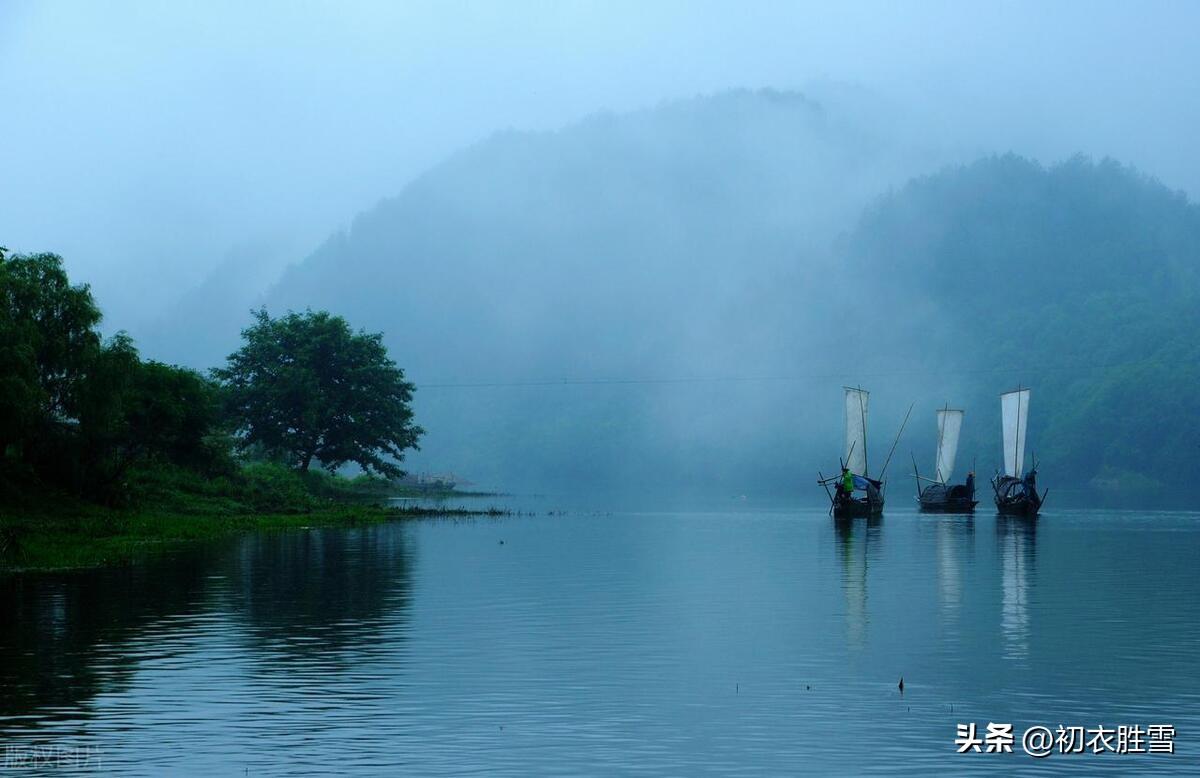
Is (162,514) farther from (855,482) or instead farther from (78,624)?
(855,482)

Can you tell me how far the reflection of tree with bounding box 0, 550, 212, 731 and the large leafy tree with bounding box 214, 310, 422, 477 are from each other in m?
65.8

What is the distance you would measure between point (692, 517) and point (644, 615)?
72.5m

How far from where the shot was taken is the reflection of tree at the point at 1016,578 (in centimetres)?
3331

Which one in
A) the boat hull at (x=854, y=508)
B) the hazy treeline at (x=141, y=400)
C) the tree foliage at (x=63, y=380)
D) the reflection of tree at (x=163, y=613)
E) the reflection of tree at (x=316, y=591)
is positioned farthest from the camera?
the boat hull at (x=854, y=508)

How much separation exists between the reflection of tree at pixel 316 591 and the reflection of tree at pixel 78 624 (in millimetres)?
1951

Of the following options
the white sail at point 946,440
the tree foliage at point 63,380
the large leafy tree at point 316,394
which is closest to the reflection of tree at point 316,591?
the tree foliage at point 63,380

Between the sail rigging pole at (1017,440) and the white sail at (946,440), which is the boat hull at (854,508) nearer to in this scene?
the sail rigging pole at (1017,440)

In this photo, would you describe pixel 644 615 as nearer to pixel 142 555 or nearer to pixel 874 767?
pixel 874 767

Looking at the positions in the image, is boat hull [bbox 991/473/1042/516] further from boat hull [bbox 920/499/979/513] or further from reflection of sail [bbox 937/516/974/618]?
reflection of sail [bbox 937/516/974/618]

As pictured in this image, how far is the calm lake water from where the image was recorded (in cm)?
2088

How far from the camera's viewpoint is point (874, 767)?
19.8m

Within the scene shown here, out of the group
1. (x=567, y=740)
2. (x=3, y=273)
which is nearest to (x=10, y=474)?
(x=3, y=273)

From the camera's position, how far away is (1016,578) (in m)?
50.6

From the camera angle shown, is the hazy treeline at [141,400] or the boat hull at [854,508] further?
the boat hull at [854,508]
